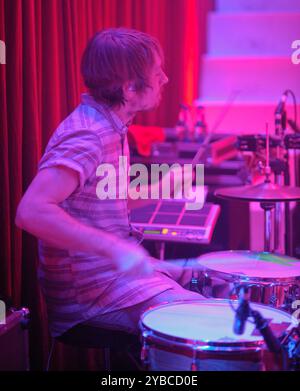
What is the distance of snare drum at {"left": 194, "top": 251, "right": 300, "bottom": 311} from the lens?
188 centimetres

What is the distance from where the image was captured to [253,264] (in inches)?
83.3

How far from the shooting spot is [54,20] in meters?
2.26

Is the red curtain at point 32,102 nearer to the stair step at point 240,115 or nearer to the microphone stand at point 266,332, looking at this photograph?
the microphone stand at point 266,332

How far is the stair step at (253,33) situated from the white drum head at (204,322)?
4.04m

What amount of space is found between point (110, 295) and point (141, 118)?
7.48 ft

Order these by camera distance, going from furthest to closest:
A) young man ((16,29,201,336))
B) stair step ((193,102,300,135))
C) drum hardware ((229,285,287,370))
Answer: stair step ((193,102,300,135)) → young man ((16,29,201,336)) → drum hardware ((229,285,287,370))

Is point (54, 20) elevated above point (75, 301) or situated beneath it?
elevated above

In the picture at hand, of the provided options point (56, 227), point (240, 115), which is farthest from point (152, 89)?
point (240, 115)

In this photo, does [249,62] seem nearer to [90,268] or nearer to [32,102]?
[32,102]

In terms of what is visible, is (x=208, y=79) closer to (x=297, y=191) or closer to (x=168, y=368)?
(x=297, y=191)

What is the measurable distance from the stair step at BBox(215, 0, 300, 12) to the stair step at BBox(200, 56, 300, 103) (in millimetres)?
471

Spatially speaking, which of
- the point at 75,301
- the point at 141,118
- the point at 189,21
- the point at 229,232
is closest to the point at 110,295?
the point at 75,301

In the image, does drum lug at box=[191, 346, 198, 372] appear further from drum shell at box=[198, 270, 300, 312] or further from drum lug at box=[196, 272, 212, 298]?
drum lug at box=[196, 272, 212, 298]

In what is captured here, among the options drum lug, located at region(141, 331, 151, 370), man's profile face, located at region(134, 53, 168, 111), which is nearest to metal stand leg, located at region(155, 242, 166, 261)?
man's profile face, located at region(134, 53, 168, 111)
